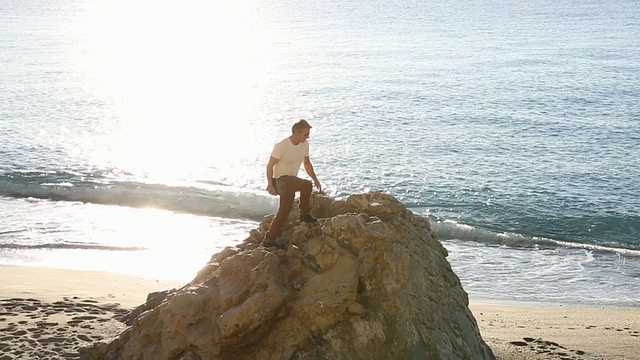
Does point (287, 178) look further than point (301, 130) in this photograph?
Yes

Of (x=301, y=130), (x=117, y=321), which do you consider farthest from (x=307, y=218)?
(x=117, y=321)

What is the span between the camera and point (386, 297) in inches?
356

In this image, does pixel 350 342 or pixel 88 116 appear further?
pixel 88 116

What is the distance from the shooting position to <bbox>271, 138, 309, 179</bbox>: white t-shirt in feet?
31.5

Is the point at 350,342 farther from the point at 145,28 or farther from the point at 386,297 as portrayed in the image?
the point at 145,28

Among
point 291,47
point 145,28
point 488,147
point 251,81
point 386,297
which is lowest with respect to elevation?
point 386,297

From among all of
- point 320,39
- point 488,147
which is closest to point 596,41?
point 320,39

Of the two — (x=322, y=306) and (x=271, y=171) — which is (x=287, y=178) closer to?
(x=271, y=171)

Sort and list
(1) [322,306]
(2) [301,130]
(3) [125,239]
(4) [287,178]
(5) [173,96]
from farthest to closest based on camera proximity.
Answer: (5) [173,96] < (3) [125,239] < (4) [287,178] < (2) [301,130] < (1) [322,306]

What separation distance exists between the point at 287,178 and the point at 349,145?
66.9ft

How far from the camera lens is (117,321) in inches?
446

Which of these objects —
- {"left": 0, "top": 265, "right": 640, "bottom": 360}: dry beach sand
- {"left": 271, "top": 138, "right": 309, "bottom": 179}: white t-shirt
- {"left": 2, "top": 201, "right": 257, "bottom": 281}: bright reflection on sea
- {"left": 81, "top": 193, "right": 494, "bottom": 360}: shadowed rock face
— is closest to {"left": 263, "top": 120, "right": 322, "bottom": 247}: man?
{"left": 271, "top": 138, "right": 309, "bottom": 179}: white t-shirt

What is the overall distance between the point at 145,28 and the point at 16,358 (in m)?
76.6

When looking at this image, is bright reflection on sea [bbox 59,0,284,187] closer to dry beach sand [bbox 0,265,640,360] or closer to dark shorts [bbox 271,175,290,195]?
dry beach sand [bbox 0,265,640,360]
